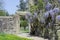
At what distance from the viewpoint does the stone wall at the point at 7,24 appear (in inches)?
845

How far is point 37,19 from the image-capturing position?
17672 mm

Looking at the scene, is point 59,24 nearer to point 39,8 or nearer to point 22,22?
point 39,8

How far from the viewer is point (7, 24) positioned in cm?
2162

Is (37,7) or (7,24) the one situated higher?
(37,7)

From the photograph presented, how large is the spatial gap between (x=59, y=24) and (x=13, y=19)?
14.3m

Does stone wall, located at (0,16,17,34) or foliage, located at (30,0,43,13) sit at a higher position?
foliage, located at (30,0,43,13)

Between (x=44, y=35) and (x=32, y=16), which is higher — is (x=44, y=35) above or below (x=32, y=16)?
below

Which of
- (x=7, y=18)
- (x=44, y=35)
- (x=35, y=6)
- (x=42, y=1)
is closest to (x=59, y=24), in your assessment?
(x=44, y=35)

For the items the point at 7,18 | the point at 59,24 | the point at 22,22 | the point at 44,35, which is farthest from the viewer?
the point at 22,22

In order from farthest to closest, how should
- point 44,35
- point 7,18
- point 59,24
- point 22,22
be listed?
1. point 22,22
2. point 7,18
3. point 44,35
4. point 59,24

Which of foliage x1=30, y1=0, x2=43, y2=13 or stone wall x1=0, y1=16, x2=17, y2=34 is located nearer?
foliage x1=30, y1=0, x2=43, y2=13

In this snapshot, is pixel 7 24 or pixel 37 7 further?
pixel 7 24

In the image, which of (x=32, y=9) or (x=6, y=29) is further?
(x=6, y=29)

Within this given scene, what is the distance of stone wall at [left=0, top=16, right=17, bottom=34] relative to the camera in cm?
2145
